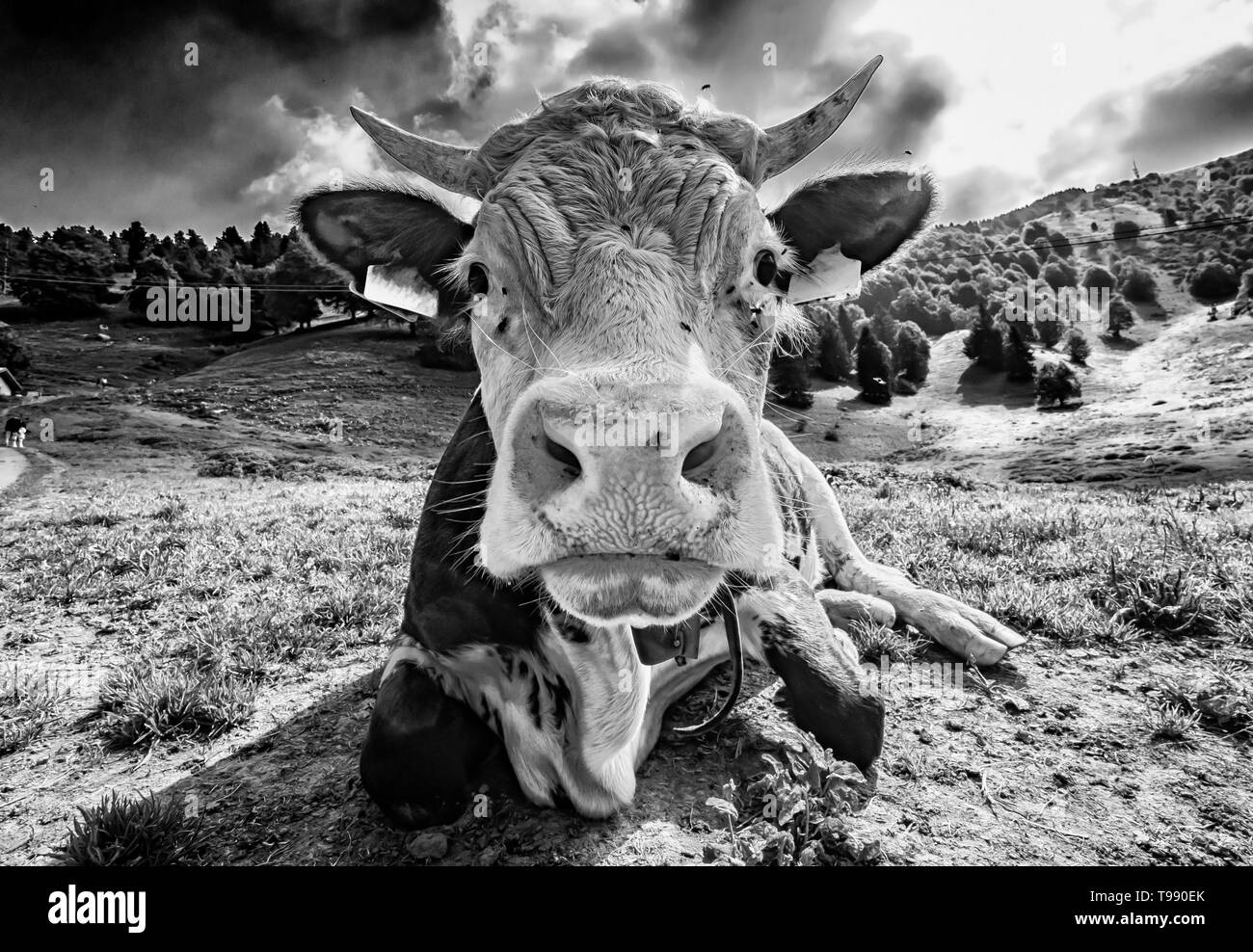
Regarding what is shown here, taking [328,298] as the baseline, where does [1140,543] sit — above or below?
below

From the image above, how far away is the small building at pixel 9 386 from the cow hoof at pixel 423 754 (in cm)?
4217

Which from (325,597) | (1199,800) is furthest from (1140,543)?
(325,597)

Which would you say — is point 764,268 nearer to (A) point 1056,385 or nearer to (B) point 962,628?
(B) point 962,628

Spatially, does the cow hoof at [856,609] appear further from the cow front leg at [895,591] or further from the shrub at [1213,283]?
the shrub at [1213,283]

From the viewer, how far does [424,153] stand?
10.4ft

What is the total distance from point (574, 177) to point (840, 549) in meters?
3.66

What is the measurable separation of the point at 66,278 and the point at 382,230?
76.8 m

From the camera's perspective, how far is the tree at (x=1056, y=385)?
28.3 meters

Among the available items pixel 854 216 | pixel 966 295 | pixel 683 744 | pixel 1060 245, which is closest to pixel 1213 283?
pixel 1060 245

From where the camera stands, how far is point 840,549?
16.3 ft

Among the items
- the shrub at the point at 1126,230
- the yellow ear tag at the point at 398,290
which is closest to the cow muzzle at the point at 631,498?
the yellow ear tag at the point at 398,290

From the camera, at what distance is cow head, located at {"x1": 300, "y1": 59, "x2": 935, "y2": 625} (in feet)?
5.27
